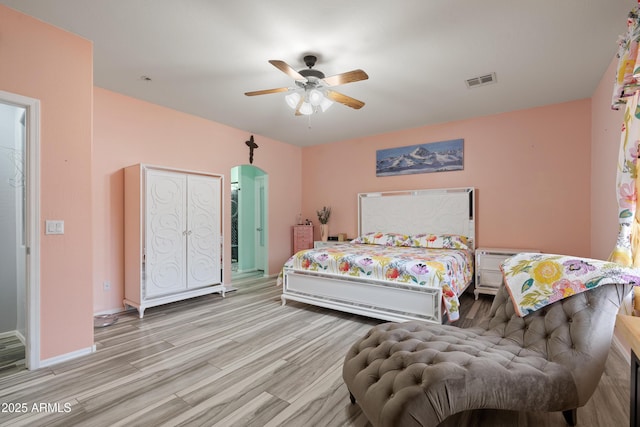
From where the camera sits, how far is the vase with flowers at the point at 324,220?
19.0ft

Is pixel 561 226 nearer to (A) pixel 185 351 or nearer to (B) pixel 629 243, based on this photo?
(B) pixel 629 243

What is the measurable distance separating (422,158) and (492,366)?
3986 mm

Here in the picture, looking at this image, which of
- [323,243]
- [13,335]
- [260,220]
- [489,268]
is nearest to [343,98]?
[489,268]

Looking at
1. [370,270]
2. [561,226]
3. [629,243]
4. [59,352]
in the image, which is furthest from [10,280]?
[561,226]

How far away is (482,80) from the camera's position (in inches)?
127

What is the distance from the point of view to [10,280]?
9.84ft

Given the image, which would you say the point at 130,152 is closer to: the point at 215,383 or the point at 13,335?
the point at 13,335

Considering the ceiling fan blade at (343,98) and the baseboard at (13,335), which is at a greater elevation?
the ceiling fan blade at (343,98)

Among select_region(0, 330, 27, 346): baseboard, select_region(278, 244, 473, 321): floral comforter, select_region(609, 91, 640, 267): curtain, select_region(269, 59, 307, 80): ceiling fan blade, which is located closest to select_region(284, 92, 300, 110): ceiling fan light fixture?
select_region(269, 59, 307, 80): ceiling fan blade

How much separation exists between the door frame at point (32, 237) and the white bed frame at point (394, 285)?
2.40 m

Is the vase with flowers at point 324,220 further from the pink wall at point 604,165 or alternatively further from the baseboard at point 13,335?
the baseboard at point 13,335

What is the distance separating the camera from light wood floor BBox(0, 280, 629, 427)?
1729mm

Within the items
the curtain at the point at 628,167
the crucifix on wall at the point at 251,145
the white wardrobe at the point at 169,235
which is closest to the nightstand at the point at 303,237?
the crucifix on wall at the point at 251,145

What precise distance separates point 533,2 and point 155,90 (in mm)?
3772
